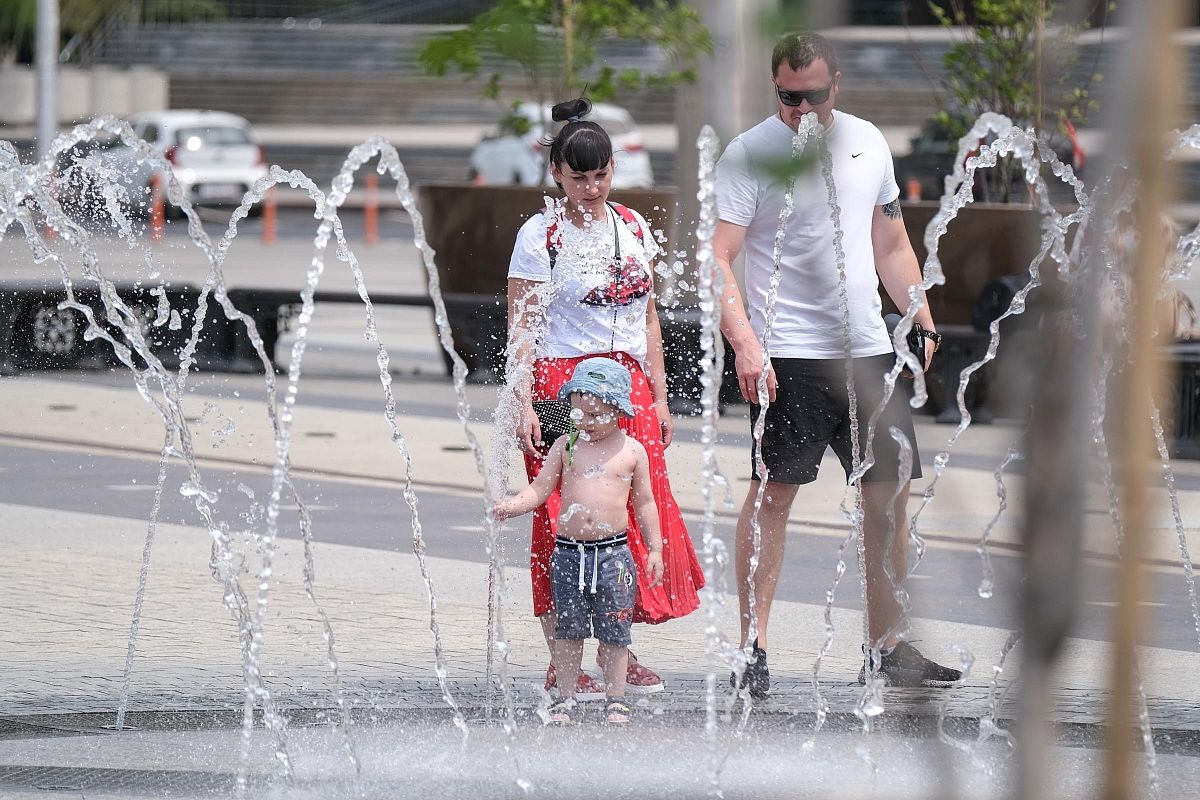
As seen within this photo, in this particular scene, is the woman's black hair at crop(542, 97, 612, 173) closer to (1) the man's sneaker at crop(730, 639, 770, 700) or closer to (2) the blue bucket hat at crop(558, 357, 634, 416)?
(2) the blue bucket hat at crop(558, 357, 634, 416)

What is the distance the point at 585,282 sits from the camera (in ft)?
16.2

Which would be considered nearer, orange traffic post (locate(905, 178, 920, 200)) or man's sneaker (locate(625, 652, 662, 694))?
man's sneaker (locate(625, 652, 662, 694))

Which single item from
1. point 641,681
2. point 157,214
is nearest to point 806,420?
point 641,681

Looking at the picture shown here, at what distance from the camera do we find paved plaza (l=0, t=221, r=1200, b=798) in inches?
170

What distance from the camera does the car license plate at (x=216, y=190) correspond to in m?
31.3

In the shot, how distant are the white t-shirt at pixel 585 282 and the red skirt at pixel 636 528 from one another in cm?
4

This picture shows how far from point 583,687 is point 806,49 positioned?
3608 mm

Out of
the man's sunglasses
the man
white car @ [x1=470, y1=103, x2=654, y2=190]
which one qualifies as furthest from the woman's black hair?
white car @ [x1=470, y1=103, x2=654, y2=190]

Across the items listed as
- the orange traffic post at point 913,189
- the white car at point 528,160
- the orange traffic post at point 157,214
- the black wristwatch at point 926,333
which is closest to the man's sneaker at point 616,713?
the black wristwatch at point 926,333

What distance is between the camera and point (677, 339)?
36.5 ft

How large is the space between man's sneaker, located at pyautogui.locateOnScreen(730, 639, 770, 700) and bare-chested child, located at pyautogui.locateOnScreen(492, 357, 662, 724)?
1.14ft

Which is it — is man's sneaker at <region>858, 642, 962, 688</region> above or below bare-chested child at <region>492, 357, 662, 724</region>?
below

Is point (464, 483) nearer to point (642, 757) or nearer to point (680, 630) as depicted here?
point (680, 630)

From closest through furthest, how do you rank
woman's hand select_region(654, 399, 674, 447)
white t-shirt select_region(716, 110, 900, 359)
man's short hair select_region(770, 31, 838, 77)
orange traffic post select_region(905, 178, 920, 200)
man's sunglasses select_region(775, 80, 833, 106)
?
man's short hair select_region(770, 31, 838, 77), man's sunglasses select_region(775, 80, 833, 106), white t-shirt select_region(716, 110, 900, 359), woman's hand select_region(654, 399, 674, 447), orange traffic post select_region(905, 178, 920, 200)
